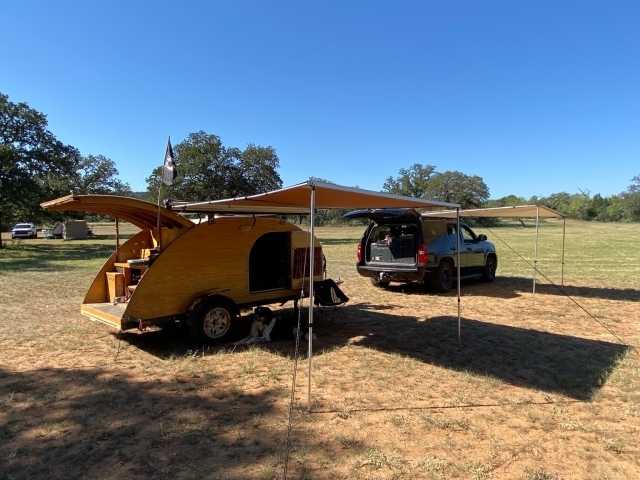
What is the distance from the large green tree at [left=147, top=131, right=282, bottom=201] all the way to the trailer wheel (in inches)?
1024

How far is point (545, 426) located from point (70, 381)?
486cm

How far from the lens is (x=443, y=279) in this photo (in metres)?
11.0

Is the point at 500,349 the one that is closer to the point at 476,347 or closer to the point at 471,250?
the point at 476,347

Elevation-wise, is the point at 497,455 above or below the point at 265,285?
below

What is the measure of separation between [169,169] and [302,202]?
1859 millimetres

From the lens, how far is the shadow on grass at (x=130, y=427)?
3.26 metres

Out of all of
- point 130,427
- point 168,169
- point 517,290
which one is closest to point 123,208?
point 168,169

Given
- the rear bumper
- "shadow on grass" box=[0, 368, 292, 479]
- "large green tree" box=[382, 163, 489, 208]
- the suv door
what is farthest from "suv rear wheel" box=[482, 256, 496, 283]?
"large green tree" box=[382, 163, 489, 208]

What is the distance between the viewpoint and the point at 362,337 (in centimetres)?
700

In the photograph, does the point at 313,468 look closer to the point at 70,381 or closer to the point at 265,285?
the point at 70,381

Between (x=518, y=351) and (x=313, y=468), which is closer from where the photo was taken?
(x=313, y=468)

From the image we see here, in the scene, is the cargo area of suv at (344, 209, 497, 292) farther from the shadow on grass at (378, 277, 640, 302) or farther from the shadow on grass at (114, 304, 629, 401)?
the shadow on grass at (114, 304, 629, 401)

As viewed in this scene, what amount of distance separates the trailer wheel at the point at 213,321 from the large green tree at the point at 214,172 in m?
26.0

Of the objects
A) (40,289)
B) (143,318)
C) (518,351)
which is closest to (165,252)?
(143,318)
